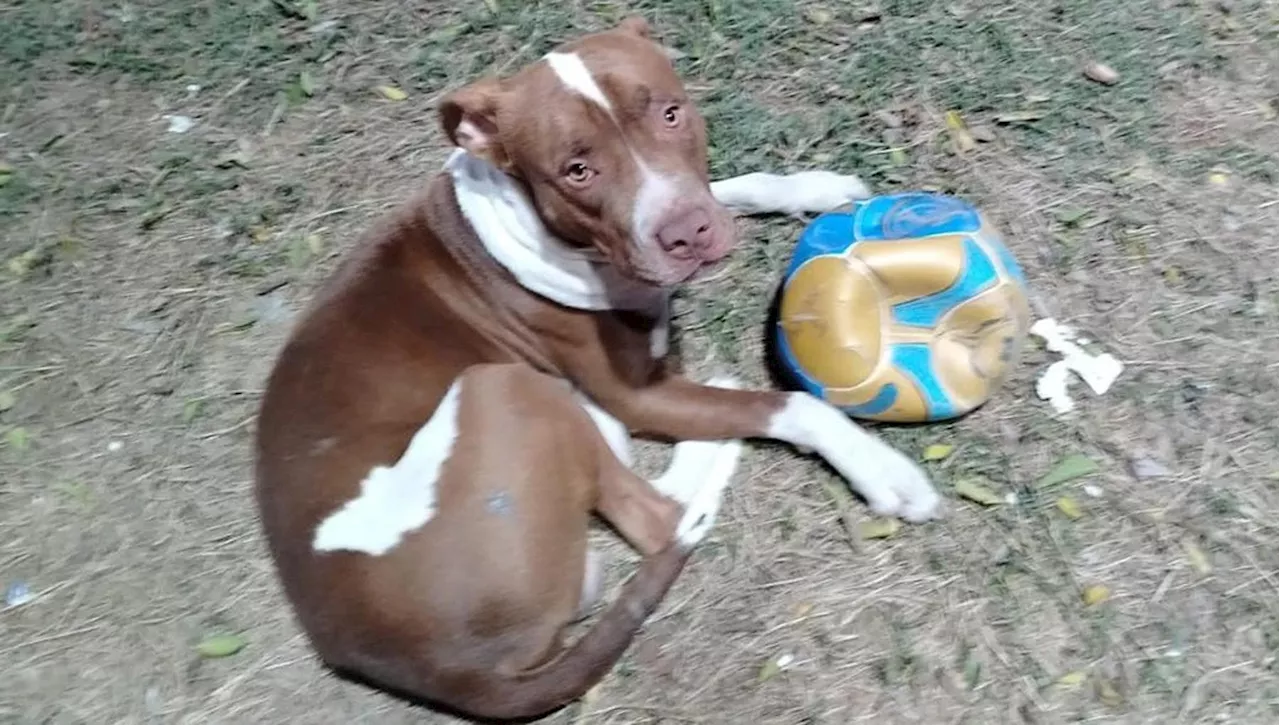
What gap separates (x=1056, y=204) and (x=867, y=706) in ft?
6.15

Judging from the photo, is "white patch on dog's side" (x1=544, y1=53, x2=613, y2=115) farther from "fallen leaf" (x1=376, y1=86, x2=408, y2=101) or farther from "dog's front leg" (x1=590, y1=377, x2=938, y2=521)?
"fallen leaf" (x1=376, y1=86, x2=408, y2=101)

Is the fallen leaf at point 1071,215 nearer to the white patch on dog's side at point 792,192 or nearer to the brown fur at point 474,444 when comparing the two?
the white patch on dog's side at point 792,192

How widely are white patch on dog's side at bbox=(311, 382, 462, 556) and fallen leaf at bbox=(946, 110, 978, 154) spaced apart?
2.16 meters

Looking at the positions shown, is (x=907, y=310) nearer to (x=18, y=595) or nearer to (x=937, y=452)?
(x=937, y=452)

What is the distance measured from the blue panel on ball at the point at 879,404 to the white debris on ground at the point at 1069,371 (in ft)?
1.94

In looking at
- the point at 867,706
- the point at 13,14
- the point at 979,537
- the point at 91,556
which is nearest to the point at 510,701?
the point at 867,706

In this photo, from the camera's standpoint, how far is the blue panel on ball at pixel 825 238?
3.44 m

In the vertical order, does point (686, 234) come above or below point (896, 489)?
above

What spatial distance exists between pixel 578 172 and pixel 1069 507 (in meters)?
1.80

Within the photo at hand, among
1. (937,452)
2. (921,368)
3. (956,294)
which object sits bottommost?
(937,452)

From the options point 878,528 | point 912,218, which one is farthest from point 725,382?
point 912,218

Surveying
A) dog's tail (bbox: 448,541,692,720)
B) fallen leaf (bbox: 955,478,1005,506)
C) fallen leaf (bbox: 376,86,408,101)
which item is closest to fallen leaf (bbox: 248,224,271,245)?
fallen leaf (bbox: 376,86,408,101)

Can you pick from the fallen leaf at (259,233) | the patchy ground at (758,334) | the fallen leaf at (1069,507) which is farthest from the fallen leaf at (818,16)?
the fallen leaf at (259,233)

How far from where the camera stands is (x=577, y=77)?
3018mm
